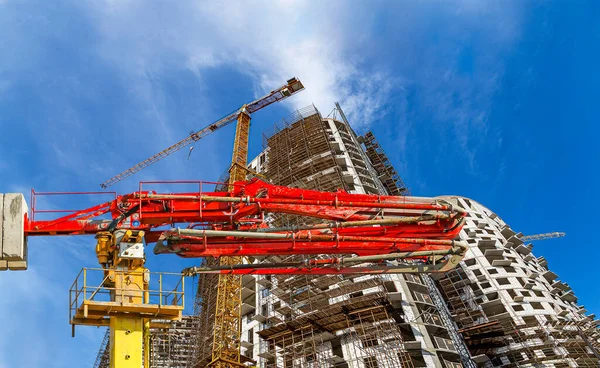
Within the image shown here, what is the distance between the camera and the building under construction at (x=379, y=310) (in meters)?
37.1

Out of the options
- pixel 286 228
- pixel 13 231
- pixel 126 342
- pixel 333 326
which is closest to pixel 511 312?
pixel 333 326

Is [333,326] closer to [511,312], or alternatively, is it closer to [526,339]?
[526,339]

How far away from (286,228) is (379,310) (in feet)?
74.6

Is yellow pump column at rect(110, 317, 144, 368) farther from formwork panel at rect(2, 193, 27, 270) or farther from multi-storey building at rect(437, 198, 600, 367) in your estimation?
multi-storey building at rect(437, 198, 600, 367)

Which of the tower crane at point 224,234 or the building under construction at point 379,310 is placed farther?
the building under construction at point 379,310

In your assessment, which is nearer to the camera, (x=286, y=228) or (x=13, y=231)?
(x=13, y=231)

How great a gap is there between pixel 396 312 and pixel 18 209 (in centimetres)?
3088

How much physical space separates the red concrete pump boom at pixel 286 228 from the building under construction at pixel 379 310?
15.8m

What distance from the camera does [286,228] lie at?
1648 cm

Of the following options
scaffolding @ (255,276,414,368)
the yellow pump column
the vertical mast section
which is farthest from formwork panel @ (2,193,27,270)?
the vertical mast section

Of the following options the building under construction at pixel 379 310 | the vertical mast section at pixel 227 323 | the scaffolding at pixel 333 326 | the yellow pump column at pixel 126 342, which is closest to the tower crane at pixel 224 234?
the yellow pump column at pixel 126 342

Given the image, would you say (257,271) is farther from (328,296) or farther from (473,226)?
(473,226)

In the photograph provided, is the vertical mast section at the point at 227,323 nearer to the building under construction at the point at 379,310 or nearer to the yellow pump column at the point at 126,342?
the building under construction at the point at 379,310

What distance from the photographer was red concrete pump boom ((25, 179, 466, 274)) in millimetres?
15562
